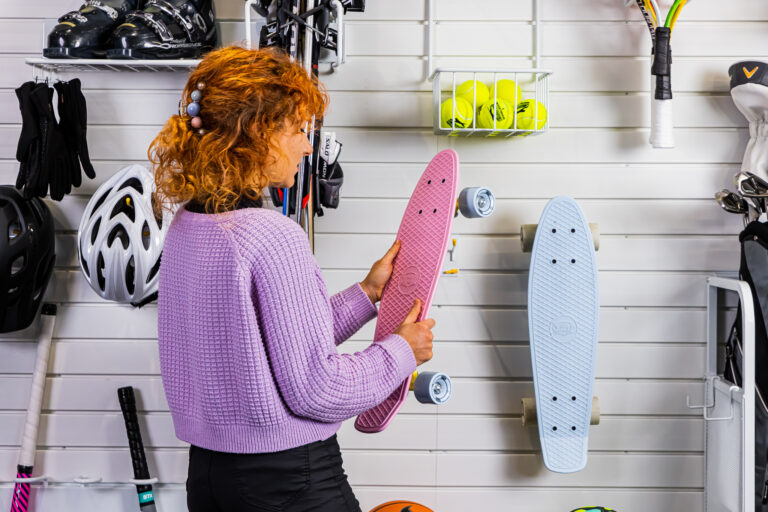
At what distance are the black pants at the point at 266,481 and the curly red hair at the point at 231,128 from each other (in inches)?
17.1

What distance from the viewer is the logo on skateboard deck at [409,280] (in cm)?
159

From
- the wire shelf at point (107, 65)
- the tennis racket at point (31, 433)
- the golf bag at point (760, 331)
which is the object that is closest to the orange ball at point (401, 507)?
the golf bag at point (760, 331)

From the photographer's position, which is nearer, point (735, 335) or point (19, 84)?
point (735, 335)

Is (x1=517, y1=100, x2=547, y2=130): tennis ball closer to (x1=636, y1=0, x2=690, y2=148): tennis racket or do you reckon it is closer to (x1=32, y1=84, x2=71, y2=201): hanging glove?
(x1=636, y1=0, x2=690, y2=148): tennis racket

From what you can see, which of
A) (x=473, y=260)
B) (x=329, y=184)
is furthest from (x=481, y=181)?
(x=329, y=184)

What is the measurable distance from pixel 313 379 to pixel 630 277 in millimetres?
1515

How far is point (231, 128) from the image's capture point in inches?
43.6

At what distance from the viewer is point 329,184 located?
6.41 ft

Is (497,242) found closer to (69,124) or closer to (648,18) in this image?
(648,18)

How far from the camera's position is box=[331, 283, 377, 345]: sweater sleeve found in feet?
4.98

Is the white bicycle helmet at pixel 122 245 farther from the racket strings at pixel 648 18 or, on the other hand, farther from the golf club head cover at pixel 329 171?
the racket strings at pixel 648 18

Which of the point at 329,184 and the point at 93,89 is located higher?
the point at 93,89

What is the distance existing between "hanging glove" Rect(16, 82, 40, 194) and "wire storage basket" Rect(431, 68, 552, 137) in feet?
4.06

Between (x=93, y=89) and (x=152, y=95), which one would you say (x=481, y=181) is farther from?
(x=93, y=89)
